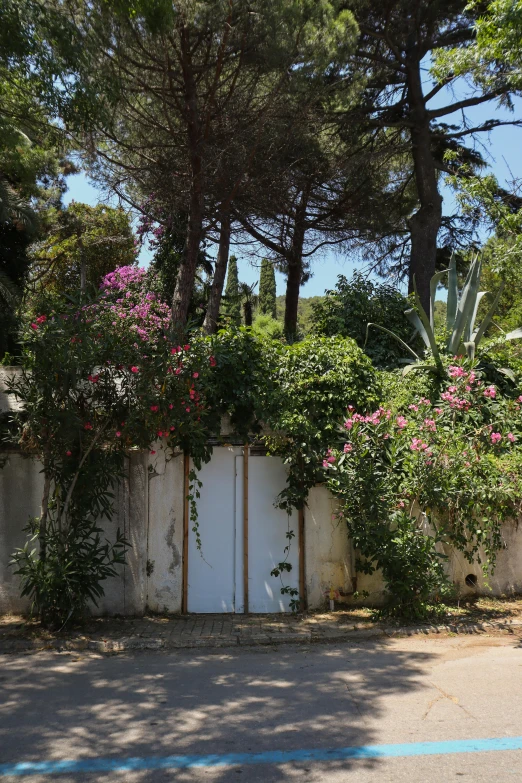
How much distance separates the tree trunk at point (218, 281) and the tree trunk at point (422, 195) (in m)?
4.68

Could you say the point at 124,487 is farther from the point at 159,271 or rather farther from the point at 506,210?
the point at 159,271

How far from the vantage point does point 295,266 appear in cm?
2034

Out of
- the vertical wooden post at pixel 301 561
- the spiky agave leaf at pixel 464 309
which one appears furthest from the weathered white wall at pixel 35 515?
the spiky agave leaf at pixel 464 309

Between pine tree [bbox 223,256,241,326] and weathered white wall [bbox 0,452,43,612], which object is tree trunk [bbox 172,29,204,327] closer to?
weathered white wall [bbox 0,452,43,612]

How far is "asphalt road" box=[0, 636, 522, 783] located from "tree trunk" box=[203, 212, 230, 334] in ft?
33.5

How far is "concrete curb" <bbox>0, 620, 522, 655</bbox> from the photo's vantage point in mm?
7383

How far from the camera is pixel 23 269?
722 inches

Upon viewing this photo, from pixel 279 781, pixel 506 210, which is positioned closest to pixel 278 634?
pixel 279 781

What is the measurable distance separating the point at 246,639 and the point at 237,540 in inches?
59.4

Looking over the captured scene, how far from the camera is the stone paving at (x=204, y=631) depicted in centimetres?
747

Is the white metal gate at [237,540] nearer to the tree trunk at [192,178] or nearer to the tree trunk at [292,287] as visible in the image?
the tree trunk at [192,178]

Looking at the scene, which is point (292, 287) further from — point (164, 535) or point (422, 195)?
point (164, 535)

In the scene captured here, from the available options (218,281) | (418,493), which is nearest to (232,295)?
(218,281)

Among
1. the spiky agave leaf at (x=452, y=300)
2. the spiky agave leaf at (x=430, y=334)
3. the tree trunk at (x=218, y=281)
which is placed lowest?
the spiky agave leaf at (x=430, y=334)
